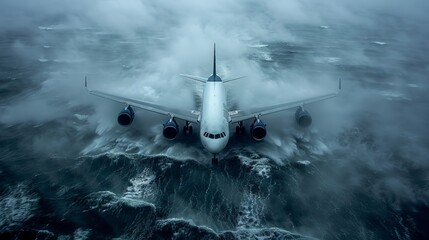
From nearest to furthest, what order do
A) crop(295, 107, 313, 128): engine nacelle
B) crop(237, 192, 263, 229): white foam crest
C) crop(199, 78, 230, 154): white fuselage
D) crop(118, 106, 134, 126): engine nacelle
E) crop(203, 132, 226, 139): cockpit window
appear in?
crop(237, 192, 263, 229): white foam crest
crop(203, 132, 226, 139): cockpit window
crop(199, 78, 230, 154): white fuselage
crop(118, 106, 134, 126): engine nacelle
crop(295, 107, 313, 128): engine nacelle

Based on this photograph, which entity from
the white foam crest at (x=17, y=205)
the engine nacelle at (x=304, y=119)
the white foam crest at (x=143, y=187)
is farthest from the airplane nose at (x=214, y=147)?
the white foam crest at (x=17, y=205)

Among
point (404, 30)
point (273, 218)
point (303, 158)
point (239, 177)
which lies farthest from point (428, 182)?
point (404, 30)

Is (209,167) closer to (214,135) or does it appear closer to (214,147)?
(214,147)

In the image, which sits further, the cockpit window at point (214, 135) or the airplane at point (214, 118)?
the airplane at point (214, 118)

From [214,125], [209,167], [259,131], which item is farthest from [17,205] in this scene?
[259,131]

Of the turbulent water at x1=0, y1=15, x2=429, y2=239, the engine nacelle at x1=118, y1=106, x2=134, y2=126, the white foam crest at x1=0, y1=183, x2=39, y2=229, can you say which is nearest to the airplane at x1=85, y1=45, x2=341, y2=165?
the engine nacelle at x1=118, y1=106, x2=134, y2=126

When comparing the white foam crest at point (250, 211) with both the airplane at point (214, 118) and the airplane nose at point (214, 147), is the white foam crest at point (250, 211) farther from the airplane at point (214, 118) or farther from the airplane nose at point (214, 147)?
the airplane at point (214, 118)

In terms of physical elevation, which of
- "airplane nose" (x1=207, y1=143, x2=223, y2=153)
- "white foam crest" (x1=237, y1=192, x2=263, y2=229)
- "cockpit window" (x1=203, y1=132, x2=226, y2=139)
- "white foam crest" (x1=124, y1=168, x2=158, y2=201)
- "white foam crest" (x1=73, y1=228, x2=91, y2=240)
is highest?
"cockpit window" (x1=203, y1=132, x2=226, y2=139)

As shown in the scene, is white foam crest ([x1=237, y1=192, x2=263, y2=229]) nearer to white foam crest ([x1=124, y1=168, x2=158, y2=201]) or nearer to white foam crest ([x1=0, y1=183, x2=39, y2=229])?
white foam crest ([x1=124, y1=168, x2=158, y2=201])

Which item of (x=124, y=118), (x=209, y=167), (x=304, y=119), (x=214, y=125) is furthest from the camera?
(x=304, y=119)
